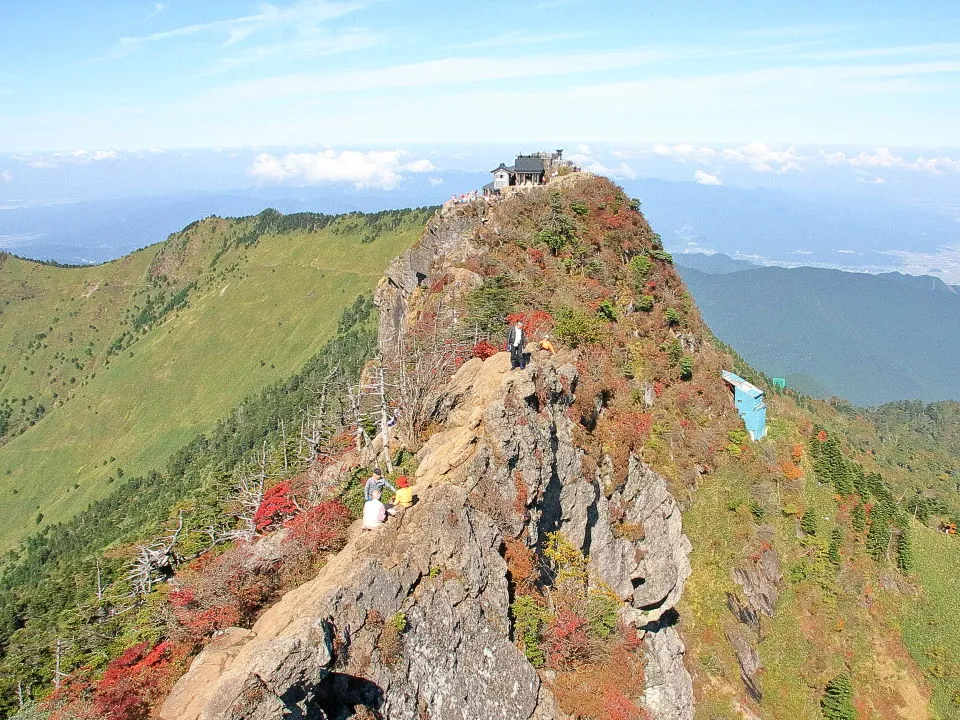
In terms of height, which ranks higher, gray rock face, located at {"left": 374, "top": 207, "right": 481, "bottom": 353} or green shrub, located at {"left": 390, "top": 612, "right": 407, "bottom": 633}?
gray rock face, located at {"left": 374, "top": 207, "right": 481, "bottom": 353}

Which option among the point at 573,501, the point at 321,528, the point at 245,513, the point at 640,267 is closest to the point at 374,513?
the point at 321,528

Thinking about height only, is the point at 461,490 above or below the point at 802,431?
above

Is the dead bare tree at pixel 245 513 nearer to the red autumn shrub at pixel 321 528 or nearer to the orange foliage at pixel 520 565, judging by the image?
the red autumn shrub at pixel 321 528

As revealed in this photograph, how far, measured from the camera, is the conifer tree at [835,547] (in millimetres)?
34844

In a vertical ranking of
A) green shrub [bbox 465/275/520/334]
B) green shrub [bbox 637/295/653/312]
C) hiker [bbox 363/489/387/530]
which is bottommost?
hiker [bbox 363/489/387/530]

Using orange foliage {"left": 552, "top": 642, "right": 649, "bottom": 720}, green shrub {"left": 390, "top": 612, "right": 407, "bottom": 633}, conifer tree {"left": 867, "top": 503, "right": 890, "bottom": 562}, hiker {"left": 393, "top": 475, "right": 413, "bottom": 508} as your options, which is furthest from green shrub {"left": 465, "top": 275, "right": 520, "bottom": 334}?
conifer tree {"left": 867, "top": 503, "right": 890, "bottom": 562}

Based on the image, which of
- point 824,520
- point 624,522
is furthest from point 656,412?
point 824,520

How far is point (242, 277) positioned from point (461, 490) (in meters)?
168

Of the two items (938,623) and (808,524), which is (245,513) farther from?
(938,623)

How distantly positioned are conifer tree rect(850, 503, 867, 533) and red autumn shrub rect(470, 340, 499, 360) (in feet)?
85.1

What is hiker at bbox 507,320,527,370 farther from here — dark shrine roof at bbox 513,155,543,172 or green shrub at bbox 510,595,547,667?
dark shrine roof at bbox 513,155,543,172

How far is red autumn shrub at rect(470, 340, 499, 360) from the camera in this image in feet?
93.1

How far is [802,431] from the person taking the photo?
4125 cm

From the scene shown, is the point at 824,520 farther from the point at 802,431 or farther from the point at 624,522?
the point at 624,522
